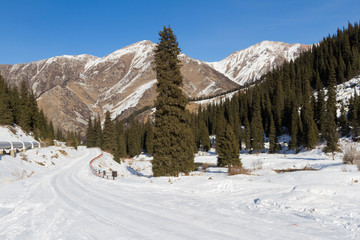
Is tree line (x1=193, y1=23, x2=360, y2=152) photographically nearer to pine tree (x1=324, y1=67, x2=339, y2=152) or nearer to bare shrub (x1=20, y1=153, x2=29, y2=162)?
pine tree (x1=324, y1=67, x2=339, y2=152)

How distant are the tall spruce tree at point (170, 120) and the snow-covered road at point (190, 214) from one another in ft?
29.1

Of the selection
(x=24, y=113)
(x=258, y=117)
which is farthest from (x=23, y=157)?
(x=258, y=117)

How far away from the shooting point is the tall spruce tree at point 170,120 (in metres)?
21.7

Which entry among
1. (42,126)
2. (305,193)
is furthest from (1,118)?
(305,193)

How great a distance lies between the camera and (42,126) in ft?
255

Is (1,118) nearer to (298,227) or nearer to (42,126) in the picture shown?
(42,126)

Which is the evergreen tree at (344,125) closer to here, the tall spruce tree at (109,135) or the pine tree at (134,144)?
the tall spruce tree at (109,135)

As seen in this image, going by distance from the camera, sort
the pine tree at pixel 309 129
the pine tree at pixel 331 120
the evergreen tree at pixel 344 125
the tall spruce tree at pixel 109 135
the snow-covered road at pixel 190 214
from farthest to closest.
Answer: the tall spruce tree at pixel 109 135 → the evergreen tree at pixel 344 125 → the pine tree at pixel 309 129 → the pine tree at pixel 331 120 → the snow-covered road at pixel 190 214

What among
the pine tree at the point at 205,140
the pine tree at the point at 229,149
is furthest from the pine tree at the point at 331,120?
the pine tree at the point at 205,140

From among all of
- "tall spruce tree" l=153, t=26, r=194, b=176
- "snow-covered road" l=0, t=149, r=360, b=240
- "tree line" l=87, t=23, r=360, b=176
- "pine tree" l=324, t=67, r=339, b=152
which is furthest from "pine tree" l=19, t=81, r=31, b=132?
"pine tree" l=324, t=67, r=339, b=152

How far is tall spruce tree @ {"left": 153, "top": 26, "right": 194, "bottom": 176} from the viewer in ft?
71.2

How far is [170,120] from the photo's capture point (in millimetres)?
22094

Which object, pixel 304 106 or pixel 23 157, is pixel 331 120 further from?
pixel 23 157

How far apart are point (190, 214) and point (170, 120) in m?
14.2
